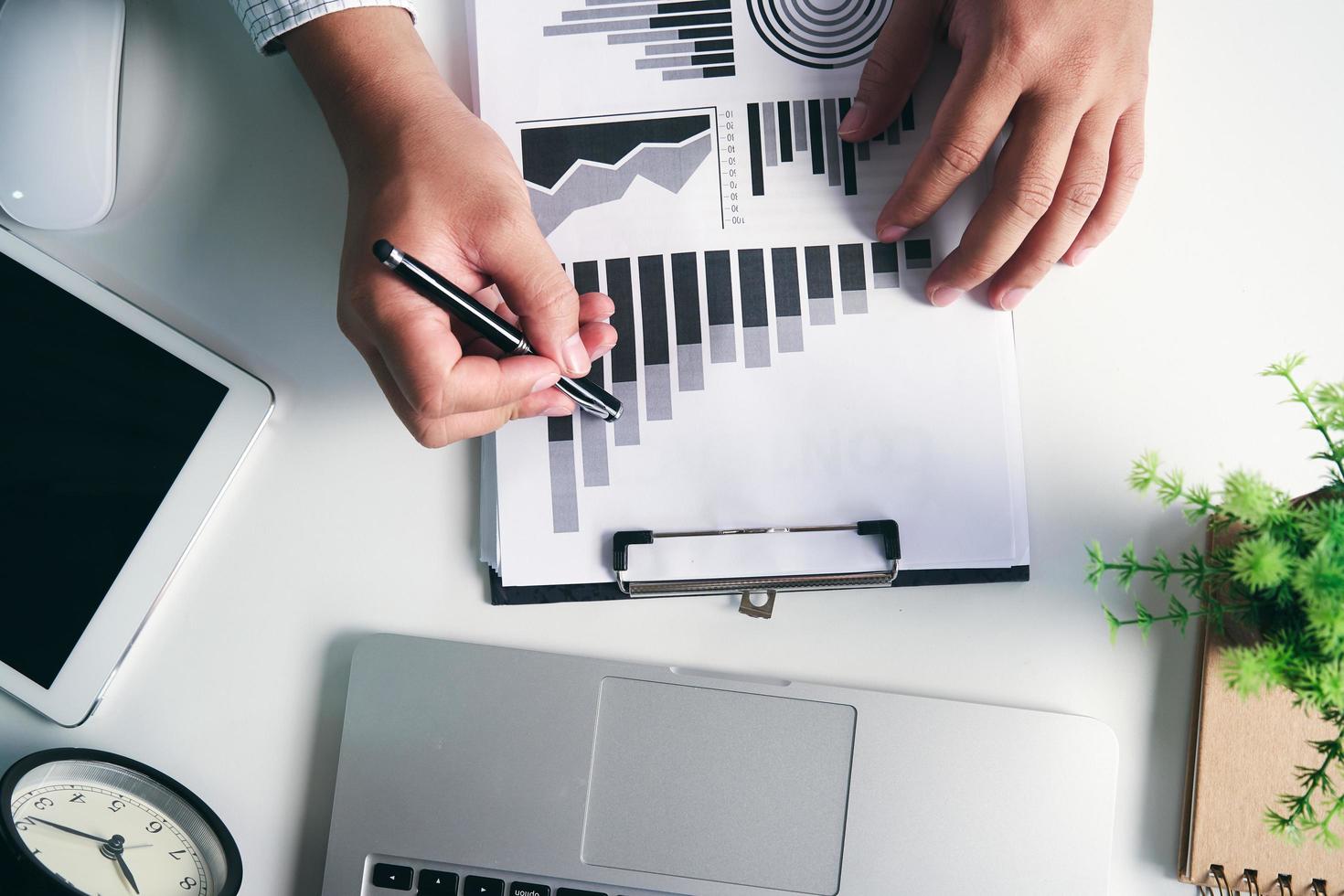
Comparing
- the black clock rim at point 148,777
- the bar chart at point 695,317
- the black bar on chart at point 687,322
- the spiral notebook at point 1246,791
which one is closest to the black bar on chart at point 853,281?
the bar chart at point 695,317

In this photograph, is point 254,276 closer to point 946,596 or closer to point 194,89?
point 194,89

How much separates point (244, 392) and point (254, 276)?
0.09 meters

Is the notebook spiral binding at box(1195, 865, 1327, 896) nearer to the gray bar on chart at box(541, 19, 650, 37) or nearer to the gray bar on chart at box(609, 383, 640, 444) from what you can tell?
the gray bar on chart at box(609, 383, 640, 444)

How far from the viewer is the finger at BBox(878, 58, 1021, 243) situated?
0.57 metres

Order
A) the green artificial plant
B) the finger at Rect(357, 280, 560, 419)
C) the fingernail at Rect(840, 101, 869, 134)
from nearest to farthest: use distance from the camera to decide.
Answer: the green artificial plant → the finger at Rect(357, 280, 560, 419) → the fingernail at Rect(840, 101, 869, 134)

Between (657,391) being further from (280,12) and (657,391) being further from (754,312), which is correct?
(280,12)

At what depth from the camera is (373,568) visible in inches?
24.7

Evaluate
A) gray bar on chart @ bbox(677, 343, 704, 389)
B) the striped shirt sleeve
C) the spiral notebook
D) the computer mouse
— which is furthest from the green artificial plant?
the computer mouse

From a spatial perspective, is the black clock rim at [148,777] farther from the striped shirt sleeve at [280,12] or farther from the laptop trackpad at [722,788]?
the striped shirt sleeve at [280,12]

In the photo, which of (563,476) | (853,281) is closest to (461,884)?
(563,476)

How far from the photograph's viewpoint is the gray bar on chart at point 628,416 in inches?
24.0

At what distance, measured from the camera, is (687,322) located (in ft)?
2.02

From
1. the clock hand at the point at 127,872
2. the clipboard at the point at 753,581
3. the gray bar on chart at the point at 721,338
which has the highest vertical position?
the gray bar on chart at the point at 721,338

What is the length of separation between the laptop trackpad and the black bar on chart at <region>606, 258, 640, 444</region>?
0.66 feet
